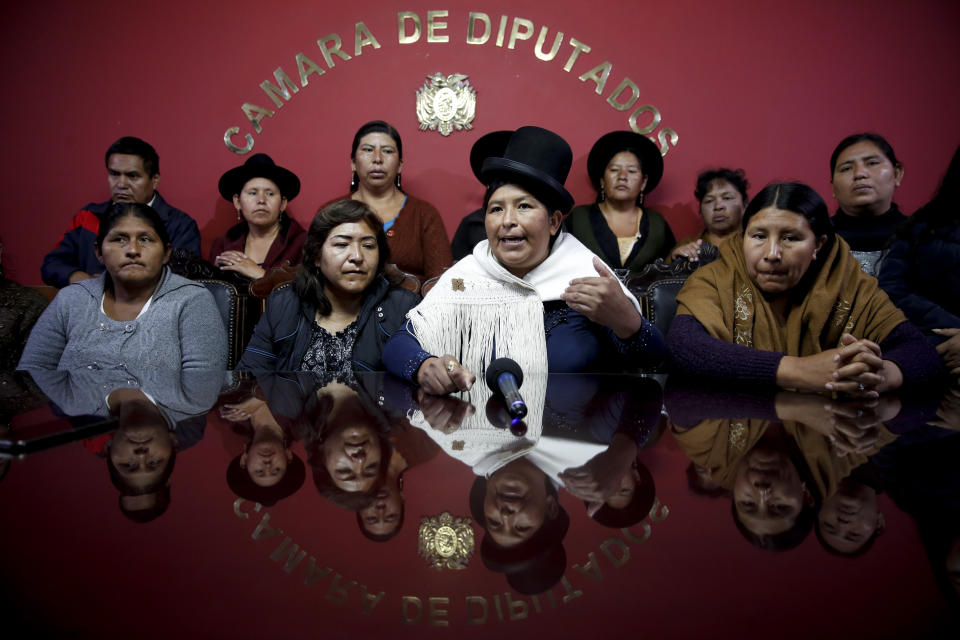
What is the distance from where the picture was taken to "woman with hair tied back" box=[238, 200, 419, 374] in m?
2.01

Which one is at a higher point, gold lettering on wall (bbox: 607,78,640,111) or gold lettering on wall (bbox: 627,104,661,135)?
gold lettering on wall (bbox: 607,78,640,111)

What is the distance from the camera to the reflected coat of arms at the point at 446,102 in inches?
159

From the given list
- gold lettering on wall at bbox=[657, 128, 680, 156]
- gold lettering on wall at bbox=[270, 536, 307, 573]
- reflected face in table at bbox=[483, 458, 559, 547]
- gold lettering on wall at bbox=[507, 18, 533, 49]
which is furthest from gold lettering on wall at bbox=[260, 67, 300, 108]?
gold lettering on wall at bbox=[270, 536, 307, 573]

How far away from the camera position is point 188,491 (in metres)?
0.60

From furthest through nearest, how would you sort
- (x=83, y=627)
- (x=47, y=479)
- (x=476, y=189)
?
(x=476, y=189) < (x=47, y=479) < (x=83, y=627)

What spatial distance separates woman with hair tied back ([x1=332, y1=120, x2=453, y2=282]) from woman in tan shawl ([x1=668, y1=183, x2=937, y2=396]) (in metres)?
1.96

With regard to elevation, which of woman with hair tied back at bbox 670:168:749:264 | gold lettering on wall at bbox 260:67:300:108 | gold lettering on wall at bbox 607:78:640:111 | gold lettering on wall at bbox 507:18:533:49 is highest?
gold lettering on wall at bbox 507:18:533:49

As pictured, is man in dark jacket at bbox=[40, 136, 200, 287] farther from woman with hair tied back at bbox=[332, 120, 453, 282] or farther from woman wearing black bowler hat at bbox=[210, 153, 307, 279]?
woman with hair tied back at bbox=[332, 120, 453, 282]

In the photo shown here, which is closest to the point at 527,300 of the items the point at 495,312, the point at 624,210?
the point at 495,312

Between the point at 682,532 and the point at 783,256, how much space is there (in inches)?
56.3

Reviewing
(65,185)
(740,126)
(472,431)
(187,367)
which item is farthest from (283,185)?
(472,431)

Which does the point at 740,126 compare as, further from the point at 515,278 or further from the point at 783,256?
the point at 515,278

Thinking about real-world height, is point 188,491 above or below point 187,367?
above

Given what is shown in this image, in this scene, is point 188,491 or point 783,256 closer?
point 188,491
